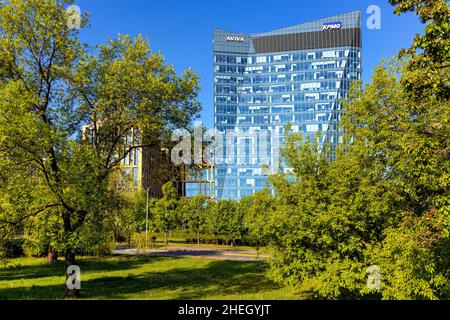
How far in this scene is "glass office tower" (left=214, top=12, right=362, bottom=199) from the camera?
138625mm

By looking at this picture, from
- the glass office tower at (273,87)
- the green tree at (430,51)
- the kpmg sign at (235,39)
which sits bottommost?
the green tree at (430,51)

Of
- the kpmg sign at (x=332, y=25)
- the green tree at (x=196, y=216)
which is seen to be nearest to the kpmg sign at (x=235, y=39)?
the kpmg sign at (x=332, y=25)

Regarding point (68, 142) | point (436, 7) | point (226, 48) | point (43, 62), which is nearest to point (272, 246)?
point (68, 142)

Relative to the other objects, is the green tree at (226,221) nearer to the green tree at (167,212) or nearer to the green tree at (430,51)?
the green tree at (167,212)

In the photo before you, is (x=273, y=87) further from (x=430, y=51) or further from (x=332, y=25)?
(x=430, y=51)

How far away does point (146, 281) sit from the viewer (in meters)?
27.1

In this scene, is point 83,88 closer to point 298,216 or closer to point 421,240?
point 298,216

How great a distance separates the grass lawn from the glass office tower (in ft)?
330

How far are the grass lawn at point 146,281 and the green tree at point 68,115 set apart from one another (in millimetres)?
4000

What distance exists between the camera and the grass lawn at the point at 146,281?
21.3 m

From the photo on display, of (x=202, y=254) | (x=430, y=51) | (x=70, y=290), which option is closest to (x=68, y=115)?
(x=70, y=290)

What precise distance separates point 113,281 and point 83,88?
48.7ft

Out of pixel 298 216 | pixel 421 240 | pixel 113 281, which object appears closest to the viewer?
pixel 421 240
